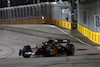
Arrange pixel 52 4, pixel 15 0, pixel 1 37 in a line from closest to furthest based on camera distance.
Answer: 1. pixel 1 37
2. pixel 52 4
3. pixel 15 0

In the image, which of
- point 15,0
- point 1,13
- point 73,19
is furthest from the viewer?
point 15,0

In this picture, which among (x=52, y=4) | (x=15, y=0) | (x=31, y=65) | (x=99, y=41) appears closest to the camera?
(x=31, y=65)

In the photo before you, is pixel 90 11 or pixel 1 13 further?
pixel 1 13

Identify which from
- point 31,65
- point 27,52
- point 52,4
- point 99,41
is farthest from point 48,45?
point 52,4

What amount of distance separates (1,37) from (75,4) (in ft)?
50.6

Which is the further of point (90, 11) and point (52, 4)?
point (52, 4)

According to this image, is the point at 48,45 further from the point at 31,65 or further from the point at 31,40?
the point at 31,40

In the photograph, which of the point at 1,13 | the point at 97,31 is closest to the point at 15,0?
the point at 1,13

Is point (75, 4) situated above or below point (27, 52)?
above

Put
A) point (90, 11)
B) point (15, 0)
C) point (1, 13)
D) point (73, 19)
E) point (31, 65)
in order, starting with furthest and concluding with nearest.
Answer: point (15, 0) → point (1, 13) → point (73, 19) → point (90, 11) → point (31, 65)

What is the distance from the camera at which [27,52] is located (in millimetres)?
16281

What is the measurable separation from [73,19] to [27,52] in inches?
1060

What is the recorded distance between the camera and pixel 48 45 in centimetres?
1596

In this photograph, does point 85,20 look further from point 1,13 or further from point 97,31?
point 1,13
